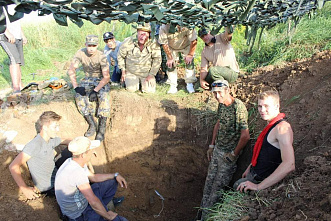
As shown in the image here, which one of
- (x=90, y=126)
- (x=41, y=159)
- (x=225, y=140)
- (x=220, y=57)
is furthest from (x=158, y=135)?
(x=41, y=159)

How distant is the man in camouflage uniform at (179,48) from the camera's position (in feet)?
16.6

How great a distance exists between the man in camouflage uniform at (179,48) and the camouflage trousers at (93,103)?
1.20m

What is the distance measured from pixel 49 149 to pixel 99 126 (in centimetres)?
127

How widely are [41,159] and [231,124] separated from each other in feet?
8.44

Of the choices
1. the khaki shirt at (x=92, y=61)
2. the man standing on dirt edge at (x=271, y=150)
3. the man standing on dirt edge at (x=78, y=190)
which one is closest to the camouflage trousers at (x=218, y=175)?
the man standing on dirt edge at (x=271, y=150)

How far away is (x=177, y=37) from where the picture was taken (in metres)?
5.20

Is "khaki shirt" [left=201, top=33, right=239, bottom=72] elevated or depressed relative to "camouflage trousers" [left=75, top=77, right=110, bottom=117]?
elevated

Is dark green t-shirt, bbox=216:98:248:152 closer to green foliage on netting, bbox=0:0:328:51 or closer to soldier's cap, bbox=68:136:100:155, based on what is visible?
green foliage on netting, bbox=0:0:328:51

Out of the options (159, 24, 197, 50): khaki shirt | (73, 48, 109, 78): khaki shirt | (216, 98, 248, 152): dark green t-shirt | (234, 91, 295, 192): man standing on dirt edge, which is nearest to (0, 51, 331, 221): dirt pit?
(216, 98, 248, 152): dark green t-shirt

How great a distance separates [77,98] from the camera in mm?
5125

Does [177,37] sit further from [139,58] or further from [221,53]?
[221,53]

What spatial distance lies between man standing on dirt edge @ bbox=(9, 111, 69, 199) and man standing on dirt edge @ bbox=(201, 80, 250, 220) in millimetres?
2174

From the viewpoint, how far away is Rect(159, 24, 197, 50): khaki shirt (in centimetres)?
505

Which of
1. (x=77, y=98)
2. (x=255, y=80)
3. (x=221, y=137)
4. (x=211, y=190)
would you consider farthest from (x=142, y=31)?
(x=211, y=190)
